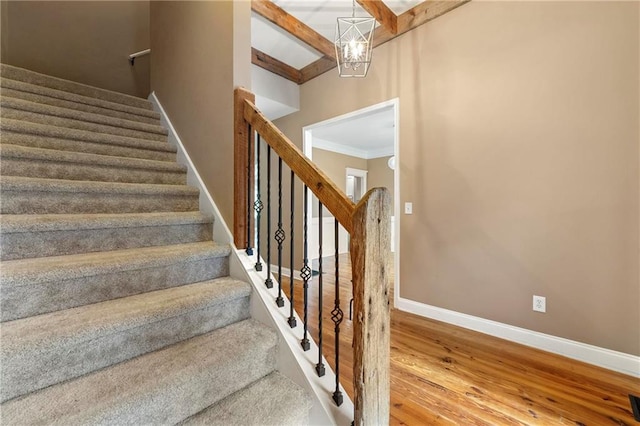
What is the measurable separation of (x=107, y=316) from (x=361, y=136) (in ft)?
16.7

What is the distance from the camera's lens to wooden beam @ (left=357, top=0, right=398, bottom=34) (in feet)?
7.94

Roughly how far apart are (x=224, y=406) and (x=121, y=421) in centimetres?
33

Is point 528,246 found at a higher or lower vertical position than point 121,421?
higher

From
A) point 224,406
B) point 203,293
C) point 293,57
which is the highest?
point 293,57

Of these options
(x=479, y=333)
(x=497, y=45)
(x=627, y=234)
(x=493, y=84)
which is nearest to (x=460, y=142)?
(x=493, y=84)

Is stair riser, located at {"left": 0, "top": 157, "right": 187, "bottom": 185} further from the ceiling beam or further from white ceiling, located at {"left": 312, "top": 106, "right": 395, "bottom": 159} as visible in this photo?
the ceiling beam

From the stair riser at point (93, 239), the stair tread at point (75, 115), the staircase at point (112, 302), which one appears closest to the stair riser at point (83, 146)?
the staircase at point (112, 302)

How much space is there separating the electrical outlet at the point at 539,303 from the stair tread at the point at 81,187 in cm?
264

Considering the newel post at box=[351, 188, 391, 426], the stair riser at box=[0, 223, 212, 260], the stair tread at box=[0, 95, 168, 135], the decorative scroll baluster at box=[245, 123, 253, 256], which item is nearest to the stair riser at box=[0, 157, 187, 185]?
the stair riser at box=[0, 223, 212, 260]

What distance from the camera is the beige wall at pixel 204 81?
1681 mm

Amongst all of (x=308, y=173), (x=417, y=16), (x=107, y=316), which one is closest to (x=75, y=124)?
(x=107, y=316)

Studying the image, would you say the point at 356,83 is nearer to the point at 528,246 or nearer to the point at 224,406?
the point at 528,246

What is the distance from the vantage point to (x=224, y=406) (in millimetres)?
1037

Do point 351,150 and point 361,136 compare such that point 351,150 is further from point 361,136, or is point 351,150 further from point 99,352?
point 99,352
